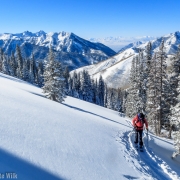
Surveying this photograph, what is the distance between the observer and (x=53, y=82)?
88.6ft

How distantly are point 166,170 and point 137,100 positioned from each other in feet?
81.6

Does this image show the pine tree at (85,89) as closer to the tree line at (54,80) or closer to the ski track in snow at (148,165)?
the tree line at (54,80)

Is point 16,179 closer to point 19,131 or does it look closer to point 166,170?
point 19,131

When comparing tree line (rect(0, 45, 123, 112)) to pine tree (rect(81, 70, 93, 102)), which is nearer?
tree line (rect(0, 45, 123, 112))

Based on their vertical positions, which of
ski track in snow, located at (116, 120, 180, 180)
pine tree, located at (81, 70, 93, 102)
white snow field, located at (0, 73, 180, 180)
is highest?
white snow field, located at (0, 73, 180, 180)

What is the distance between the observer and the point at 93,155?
27.6 ft

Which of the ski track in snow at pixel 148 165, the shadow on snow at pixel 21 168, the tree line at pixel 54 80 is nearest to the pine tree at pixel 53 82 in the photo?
the tree line at pixel 54 80

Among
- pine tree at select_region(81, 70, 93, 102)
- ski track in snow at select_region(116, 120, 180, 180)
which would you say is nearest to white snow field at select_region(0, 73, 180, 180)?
ski track in snow at select_region(116, 120, 180, 180)

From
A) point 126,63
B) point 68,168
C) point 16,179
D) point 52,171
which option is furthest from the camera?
point 126,63

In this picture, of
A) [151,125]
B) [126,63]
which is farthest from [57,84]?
[126,63]

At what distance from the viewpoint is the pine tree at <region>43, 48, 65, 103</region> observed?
26.9 m

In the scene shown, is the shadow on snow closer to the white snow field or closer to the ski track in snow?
the white snow field

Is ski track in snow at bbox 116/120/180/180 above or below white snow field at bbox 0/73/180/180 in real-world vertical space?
below

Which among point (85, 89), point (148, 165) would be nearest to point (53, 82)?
point (148, 165)
